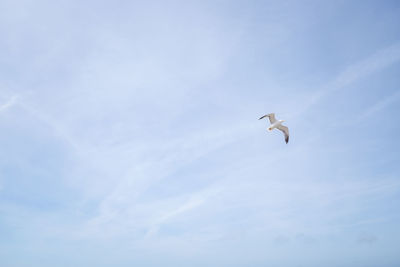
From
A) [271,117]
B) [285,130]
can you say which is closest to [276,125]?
[271,117]

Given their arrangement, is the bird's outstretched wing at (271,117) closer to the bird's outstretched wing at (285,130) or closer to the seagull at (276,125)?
the seagull at (276,125)

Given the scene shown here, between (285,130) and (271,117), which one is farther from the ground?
(271,117)

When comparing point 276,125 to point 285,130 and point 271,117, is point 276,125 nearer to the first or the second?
point 271,117

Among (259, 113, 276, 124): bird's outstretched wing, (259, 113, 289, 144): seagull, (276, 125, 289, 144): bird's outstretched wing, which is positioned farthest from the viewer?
(276, 125, 289, 144): bird's outstretched wing

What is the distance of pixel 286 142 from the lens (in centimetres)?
7762

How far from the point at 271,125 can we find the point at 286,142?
5721 mm

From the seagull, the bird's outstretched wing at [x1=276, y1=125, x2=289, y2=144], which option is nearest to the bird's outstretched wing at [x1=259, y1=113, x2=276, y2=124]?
the seagull

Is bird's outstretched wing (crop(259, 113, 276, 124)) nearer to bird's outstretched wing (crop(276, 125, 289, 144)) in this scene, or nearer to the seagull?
the seagull

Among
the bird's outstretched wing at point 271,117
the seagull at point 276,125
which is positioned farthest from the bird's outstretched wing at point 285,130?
the bird's outstretched wing at point 271,117

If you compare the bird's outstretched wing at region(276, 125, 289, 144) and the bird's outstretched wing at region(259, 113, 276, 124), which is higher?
the bird's outstretched wing at region(259, 113, 276, 124)

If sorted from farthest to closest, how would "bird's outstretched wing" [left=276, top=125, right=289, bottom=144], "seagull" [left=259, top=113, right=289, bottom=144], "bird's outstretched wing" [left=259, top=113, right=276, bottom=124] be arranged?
1. "bird's outstretched wing" [left=276, top=125, right=289, bottom=144]
2. "seagull" [left=259, top=113, right=289, bottom=144]
3. "bird's outstretched wing" [left=259, top=113, right=276, bottom=124]

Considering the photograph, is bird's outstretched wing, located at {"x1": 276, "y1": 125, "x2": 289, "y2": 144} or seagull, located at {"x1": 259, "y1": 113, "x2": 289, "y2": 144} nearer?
seagull, located at {"x1": 259, "y1": 113, "x2": 289, "y2": 144}

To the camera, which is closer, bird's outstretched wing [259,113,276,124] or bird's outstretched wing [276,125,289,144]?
bird's outstretched wing [259,113,276,124]

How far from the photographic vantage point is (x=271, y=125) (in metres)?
76.1
